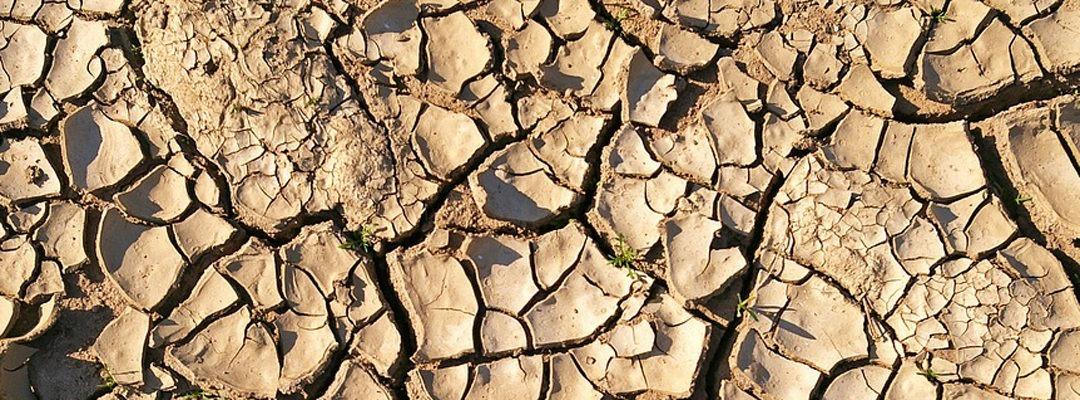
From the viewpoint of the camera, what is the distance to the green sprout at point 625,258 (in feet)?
9.32

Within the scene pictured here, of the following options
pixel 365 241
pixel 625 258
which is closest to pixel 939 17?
pixel 625 258

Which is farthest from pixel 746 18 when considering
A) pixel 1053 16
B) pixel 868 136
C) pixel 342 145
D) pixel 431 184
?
pixel 342 145

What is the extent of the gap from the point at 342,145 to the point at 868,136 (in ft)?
5.26

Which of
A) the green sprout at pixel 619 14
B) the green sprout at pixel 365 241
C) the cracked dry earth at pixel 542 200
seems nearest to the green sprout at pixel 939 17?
the cracked dry earth at pixel 542 200

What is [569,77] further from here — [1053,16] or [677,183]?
[1053,16]

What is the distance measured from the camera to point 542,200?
9.47ft

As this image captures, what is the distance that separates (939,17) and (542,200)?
133 cm

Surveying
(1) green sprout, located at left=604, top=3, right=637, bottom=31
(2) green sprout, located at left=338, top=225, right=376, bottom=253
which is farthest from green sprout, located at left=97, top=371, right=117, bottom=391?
(1) green sprout, located at left=604, top=3, right=637, bottom=31

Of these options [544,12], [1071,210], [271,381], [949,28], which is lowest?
[271,381]

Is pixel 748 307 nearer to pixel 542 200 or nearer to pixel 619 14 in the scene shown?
pixel 542 200

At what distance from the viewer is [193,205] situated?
9.71ft

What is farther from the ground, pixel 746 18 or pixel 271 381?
pixel 746 18

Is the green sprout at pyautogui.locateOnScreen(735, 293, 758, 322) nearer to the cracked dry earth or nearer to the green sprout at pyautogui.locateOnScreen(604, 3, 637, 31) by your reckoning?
the cracked dry earth

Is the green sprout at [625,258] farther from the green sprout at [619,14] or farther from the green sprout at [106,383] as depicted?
the green sprout at [106,383]
